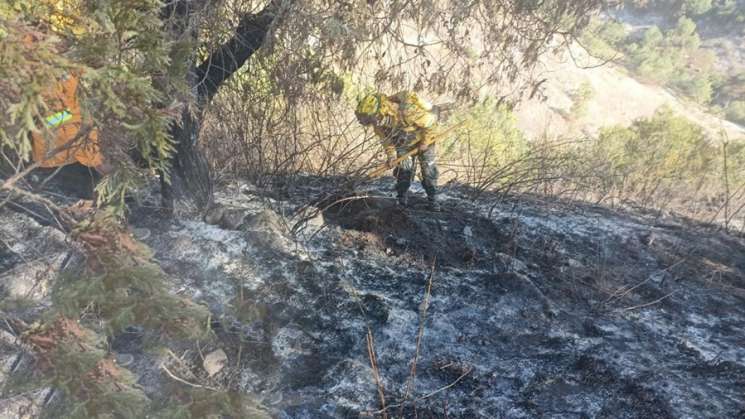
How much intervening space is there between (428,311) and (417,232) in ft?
3.04

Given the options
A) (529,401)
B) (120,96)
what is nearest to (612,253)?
(529,401)

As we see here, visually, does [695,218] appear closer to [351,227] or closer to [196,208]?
[351,227]

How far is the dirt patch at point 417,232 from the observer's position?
3676mm

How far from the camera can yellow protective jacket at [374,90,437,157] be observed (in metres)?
3.78

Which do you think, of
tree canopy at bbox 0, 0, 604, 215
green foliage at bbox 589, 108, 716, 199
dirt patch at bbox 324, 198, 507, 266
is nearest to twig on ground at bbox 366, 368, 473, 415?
dirt patch at bbox 324, 198, 507, 266

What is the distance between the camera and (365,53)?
3471 mm

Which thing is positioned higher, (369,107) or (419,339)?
(369,107)

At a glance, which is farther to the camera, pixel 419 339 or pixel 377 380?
pixel 419 339

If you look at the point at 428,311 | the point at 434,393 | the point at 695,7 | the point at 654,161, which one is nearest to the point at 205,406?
the point at 434,393

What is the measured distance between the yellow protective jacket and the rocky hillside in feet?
2.05

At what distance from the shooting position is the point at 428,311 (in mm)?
3076

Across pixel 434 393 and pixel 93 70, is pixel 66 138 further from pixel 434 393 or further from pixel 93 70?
pixel 434 393

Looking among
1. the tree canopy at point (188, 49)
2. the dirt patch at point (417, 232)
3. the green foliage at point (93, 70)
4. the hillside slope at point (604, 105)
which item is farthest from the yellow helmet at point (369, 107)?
the hillside slope at point (604, 105)

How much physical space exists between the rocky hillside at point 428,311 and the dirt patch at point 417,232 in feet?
0.04
